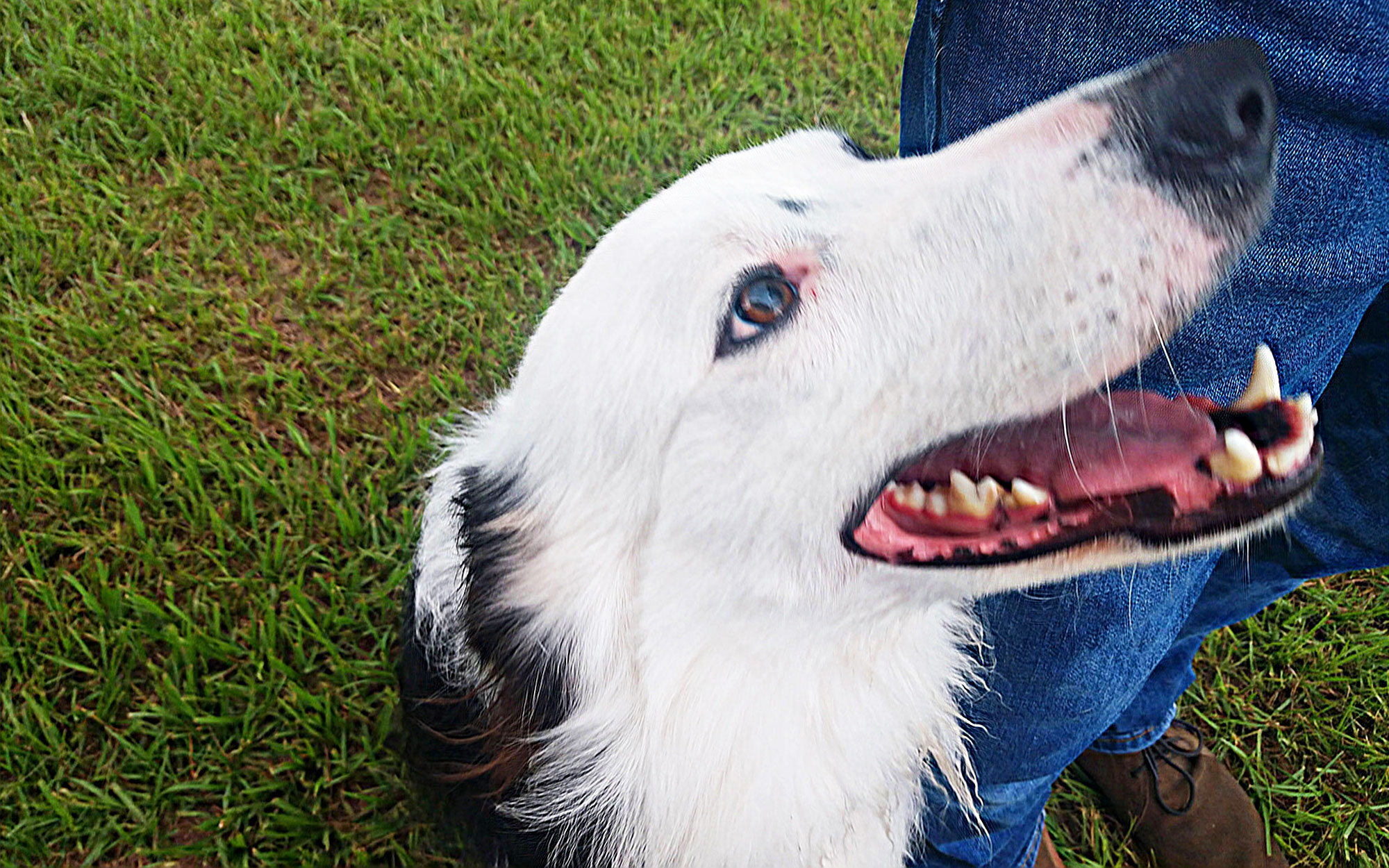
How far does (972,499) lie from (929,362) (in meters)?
0.19

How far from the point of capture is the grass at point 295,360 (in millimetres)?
1904

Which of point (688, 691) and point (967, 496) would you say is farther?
point (688, 691)

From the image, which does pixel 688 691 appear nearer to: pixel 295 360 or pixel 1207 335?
pixel 1207 335

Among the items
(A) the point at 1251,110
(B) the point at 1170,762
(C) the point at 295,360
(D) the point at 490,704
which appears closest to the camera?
(A) the point at 1251,110

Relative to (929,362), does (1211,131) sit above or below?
above

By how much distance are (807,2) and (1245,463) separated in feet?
10.5

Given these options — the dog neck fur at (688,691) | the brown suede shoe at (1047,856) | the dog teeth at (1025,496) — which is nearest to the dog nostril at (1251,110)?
the dog teeth at (1025,496)

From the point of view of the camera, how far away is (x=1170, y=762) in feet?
6.59

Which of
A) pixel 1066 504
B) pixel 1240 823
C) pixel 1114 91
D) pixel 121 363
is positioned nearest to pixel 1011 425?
pixel 1066 504

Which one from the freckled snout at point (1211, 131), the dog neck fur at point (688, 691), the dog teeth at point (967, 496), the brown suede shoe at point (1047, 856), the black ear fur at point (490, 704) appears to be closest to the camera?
the freckled snout at point (1211, 131)

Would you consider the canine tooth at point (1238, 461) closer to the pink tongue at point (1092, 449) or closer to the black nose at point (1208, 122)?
the pink tongue at point (1092, 449)

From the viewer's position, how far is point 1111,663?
55.5 inches

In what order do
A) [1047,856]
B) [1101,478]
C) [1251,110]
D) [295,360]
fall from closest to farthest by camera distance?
[1251,110]
[1101,478]
[1047,856]
[295,360]

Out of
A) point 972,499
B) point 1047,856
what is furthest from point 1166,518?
point 1047,856
